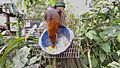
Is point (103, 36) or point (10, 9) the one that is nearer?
point (103, 36)

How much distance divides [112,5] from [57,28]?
0.77 m

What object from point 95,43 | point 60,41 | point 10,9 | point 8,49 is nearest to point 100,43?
point 95,43

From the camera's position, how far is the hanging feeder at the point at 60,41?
1.04 m

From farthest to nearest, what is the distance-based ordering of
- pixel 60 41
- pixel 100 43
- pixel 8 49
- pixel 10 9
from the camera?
pixel 10 9 < pixel 100 43 < pixel 8 49 < pixel 60 41

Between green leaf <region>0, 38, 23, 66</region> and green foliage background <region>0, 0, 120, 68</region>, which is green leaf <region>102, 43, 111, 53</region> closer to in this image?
green foliage background <region>0, 0, 120, 68</region>

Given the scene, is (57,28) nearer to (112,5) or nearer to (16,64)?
(16,64)

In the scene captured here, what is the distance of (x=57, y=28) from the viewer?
39.7 inches

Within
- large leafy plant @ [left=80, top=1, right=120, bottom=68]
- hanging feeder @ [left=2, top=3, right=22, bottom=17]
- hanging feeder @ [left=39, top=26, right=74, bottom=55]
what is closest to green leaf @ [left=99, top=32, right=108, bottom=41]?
large leafy plant @ [left=80, top=1, right=120, bottom=68]

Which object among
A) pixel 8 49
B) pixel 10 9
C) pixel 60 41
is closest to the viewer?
pixel 60 41

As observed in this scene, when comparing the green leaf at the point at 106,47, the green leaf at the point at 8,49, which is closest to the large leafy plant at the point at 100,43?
the green leaf at the point at 106,47

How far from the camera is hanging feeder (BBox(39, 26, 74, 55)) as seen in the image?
1.04 metres

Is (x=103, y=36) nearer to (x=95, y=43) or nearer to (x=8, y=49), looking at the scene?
(x=95, y=43)

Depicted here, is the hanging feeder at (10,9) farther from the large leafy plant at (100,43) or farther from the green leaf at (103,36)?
the green leaf at (103,36)

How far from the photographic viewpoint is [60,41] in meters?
1.06
